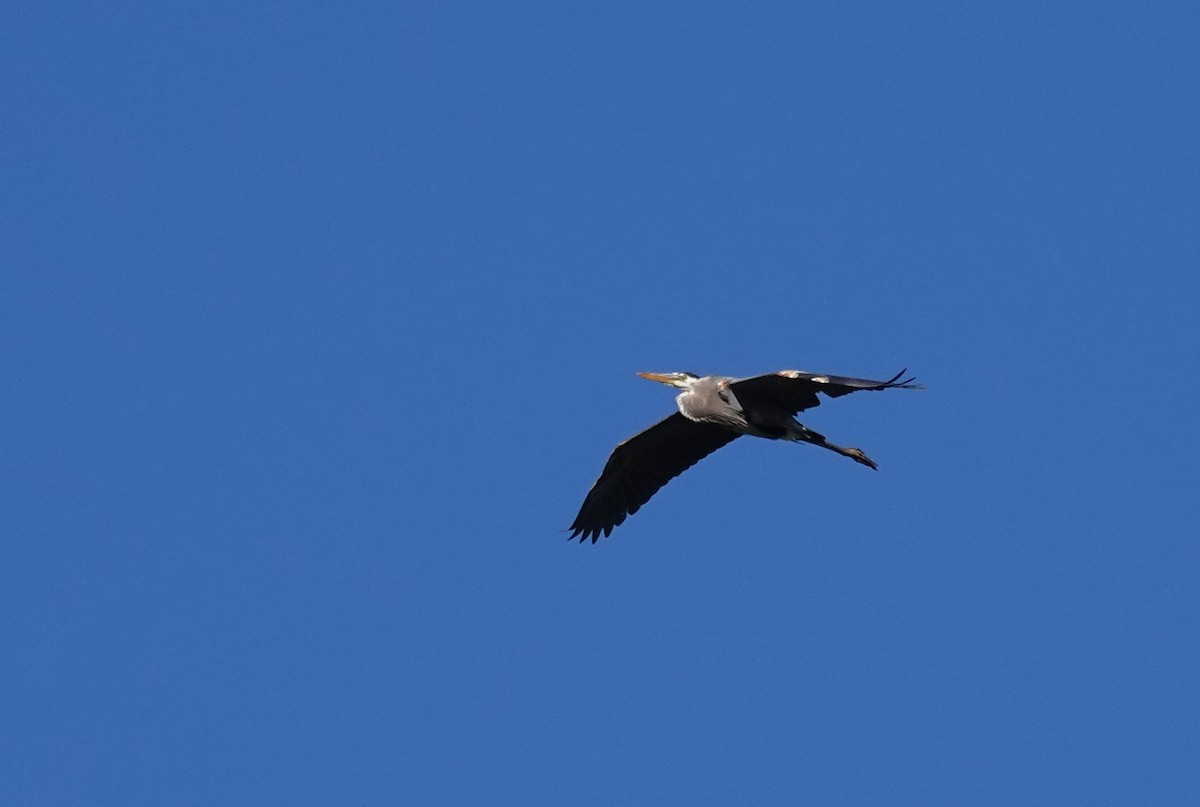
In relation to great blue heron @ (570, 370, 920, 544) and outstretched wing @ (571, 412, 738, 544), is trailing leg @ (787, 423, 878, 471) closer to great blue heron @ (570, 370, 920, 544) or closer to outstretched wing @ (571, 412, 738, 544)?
great blue heron @ (570, 370, 920, 544)

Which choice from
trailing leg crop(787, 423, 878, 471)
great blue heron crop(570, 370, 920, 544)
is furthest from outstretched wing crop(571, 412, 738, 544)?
trailing leg crop(787, 423, 878, 471)

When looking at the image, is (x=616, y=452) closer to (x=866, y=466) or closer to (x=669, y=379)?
(x=669, y=379)

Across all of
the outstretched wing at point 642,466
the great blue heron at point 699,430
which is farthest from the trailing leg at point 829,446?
the outstretched wing at point 642,466

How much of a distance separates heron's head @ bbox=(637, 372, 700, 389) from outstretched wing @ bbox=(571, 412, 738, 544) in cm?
37

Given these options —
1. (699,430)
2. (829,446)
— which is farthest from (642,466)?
(829,446)

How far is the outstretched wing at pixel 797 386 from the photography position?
1600 cm

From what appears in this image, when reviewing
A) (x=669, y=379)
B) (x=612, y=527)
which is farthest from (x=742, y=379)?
(x=612, y=527)

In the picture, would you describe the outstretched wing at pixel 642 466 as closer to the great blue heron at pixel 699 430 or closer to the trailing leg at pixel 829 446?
the great blue heron at pixel 699 430

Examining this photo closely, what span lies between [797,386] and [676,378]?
2.31 metres

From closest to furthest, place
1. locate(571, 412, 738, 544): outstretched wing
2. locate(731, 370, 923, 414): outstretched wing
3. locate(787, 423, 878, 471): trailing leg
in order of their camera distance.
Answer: locate(731, 370, 923, 414): outstretched wing, locate(787, 423, 878, 471): trailing leg, locate(571, 412, 738, 544): outstretched wing

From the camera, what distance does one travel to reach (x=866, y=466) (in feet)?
59.5

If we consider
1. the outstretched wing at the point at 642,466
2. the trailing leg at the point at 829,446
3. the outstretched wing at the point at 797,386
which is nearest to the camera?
the outstretched wing at the point at 797,386

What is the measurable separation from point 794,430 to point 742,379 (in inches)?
32.6

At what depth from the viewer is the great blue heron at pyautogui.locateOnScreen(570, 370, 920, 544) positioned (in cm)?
1748
